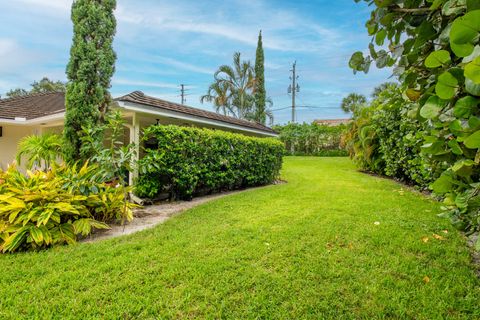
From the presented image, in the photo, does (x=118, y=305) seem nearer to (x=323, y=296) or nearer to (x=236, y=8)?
(x=323, y=296)

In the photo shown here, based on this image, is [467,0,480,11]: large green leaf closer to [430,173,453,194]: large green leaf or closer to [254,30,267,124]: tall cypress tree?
[430,173,453,194]: large green leaf

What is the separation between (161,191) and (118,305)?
4934mm

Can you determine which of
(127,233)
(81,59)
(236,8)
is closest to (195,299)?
(127,233)

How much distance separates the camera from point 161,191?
24.4 ft

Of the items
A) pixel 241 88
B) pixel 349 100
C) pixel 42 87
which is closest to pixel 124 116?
pixel 241 88

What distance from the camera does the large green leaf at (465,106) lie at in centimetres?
93

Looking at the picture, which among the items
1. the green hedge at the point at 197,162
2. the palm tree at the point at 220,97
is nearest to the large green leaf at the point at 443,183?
the green hedge at the point at 197,162

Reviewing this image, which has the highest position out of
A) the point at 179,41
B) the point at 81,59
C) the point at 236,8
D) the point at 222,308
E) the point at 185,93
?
the point at 185,93

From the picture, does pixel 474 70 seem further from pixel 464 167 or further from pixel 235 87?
pixel 235 87

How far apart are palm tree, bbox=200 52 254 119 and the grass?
22.4 meters

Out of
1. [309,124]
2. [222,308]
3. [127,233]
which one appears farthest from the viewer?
[309,124]

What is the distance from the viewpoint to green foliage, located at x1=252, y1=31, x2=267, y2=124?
25812 mm

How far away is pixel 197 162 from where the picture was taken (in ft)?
24.2

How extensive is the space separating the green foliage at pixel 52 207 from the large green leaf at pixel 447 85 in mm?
4800
